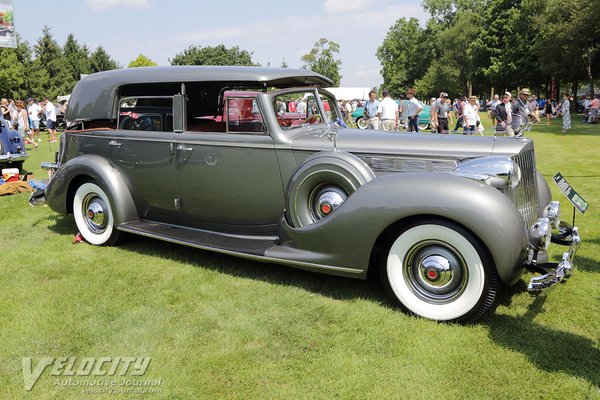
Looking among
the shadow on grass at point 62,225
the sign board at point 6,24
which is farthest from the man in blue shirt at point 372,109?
the sign board at point 6,24

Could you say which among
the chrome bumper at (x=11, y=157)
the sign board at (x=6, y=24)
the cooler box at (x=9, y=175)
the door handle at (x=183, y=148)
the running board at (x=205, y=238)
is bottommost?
the running board at (x=205, y=238)

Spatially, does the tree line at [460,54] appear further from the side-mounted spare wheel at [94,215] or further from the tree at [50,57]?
the side-mounted spare wheel at [94,215]

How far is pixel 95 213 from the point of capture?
539cm

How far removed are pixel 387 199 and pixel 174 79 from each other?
2.64 metres

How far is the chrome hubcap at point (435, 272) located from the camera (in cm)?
340

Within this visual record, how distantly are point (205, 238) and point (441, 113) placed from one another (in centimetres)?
1233

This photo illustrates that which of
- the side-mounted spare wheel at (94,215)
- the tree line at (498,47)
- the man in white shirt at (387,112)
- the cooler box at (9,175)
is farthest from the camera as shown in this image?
the tree line at (498,47)

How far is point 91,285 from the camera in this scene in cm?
428

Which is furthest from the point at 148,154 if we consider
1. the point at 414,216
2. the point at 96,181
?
the point at 414,216

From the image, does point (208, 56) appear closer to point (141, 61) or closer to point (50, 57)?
point (141, 61)

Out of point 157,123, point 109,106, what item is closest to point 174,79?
point 157,123

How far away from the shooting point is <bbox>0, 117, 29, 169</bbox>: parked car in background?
9338 mm

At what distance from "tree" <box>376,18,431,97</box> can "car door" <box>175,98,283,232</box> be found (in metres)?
73.5
